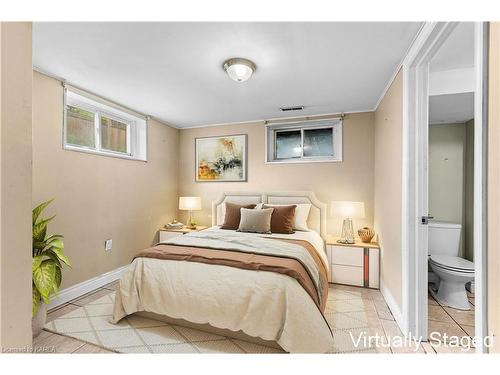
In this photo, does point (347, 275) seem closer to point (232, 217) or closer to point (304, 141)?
point (232, 217)

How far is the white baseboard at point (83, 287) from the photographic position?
228cm

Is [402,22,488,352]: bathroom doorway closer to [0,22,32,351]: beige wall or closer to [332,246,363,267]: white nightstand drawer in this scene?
[332,246,363,267]: white nightstand drawer

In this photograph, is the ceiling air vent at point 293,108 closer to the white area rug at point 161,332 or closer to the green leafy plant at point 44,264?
the white area rug at point 161,332

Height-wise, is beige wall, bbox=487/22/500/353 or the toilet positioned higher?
beige wall, bbox=487/22/500/353

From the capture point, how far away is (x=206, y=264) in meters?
1.85

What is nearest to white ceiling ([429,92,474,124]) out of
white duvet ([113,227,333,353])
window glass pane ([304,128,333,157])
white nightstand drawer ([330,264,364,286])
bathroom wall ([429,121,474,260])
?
bathroom wall ([429,121,474,260])

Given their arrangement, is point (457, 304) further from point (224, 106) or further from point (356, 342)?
point (224, 106)

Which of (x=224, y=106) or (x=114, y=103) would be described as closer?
(x=114, y=103)

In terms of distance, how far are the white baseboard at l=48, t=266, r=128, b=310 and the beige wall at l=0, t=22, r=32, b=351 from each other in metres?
1.89

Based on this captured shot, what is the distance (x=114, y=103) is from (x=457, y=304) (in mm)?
4410

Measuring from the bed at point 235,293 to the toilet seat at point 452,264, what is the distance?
1269 millimetres

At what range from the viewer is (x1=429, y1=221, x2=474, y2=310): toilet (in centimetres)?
225
